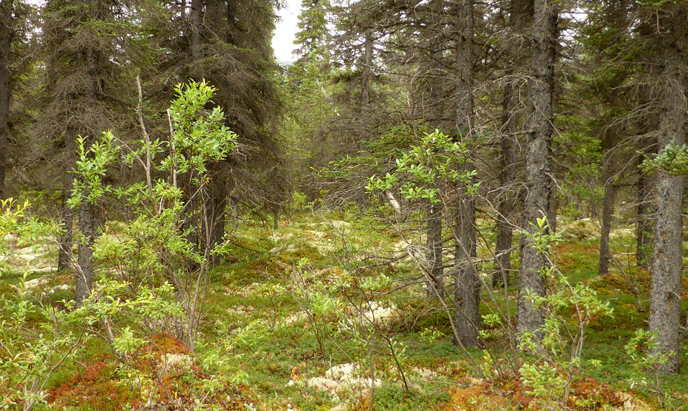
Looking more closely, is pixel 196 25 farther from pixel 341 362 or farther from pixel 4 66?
pixel 341 362

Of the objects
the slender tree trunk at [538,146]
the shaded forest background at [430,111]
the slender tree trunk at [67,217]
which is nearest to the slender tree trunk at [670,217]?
the shaded forest background at [430,111]

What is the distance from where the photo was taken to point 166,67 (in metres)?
15.5

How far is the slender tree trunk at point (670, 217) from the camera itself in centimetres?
896

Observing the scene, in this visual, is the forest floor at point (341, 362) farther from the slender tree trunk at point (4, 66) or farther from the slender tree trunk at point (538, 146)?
the slender tree trunk at point (4, 66)

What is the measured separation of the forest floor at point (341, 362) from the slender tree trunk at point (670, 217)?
1.14m

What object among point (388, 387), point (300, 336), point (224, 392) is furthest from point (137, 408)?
point (300, 336)

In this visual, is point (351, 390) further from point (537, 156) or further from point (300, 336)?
point (537, 156)

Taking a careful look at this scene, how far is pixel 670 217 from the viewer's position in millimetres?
9094

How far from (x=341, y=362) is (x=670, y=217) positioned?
27.8 ft

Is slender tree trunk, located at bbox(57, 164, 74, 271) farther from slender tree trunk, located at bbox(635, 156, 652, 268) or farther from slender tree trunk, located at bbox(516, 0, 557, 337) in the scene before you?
slender tree trunk, located at bbox(635, 156, 652, 268)

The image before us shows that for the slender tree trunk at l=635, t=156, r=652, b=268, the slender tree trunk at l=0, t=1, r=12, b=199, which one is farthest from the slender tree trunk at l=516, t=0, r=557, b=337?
the slender tree trunk at l=0, t=1, r=12, b=199

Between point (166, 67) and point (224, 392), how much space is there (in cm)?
1368

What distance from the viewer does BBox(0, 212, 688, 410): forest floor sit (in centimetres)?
535

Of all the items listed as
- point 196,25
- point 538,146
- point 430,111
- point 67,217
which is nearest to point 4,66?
point 67,217
